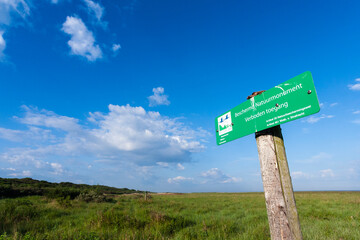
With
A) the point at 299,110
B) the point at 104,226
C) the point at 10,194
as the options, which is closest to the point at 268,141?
the point at 299,110

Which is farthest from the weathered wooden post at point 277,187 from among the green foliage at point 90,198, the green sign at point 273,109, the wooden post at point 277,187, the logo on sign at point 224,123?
the green foliage at point 90,198

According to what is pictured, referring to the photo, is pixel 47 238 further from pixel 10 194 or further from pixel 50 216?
pixel 10 194

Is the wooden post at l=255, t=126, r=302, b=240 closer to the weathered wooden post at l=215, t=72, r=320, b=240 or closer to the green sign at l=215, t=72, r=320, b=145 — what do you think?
the weathered wooden post at l=215, t=72, r=320, b=240

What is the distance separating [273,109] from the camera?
77.1 inches

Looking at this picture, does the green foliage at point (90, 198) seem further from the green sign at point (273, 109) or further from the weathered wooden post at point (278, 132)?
the weathered wooden post at point (278, 132)

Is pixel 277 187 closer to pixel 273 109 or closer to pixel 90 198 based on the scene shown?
pixel 273 109

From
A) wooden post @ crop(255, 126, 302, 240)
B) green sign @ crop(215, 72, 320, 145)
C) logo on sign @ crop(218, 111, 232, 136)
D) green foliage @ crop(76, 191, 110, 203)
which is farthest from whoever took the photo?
green foliage @ crop(76, 191, 110, 203)

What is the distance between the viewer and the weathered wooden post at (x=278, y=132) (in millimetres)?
1752

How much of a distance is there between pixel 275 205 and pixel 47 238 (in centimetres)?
498

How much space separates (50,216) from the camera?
8102mm

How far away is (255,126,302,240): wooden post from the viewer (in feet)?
5.96

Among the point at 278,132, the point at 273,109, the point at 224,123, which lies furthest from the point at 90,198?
the point at 273,109

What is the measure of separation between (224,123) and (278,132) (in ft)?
2.35

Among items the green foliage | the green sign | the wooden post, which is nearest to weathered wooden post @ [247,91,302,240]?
the wooden post
